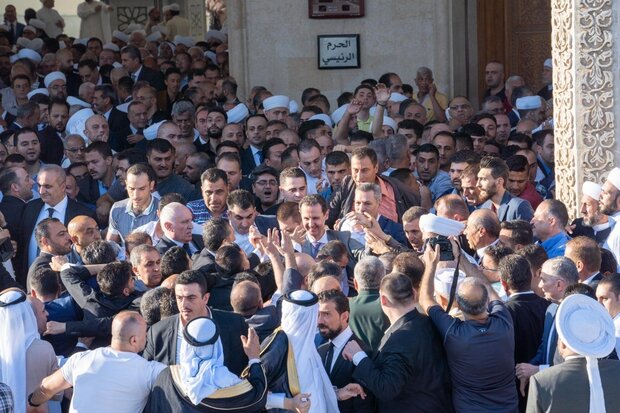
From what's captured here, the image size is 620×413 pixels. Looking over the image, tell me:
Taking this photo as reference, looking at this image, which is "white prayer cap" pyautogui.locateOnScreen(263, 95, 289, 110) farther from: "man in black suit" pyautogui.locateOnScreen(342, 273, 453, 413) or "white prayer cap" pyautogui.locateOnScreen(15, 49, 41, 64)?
"man in black suit" pyautogui.locateOnScreen(342, 273, 453, 413)

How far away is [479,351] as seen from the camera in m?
7.06

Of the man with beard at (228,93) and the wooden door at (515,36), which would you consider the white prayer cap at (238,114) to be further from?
the wooden door at (515,36)

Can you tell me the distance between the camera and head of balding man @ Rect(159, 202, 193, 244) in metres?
9.30

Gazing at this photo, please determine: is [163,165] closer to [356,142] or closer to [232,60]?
[356,142]

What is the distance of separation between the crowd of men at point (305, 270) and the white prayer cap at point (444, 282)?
0.07 feet

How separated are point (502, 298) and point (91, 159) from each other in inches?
193

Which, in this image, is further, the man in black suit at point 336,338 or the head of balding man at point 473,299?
the man in black suit at point 336,338

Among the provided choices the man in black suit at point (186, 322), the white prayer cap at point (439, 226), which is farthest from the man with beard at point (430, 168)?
the man in black suit at point (186, 322)

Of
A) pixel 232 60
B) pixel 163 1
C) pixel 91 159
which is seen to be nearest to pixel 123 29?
pixel 163 1

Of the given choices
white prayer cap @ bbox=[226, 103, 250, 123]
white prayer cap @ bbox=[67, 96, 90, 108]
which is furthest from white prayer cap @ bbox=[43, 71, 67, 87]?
white prayer cap @ bbox=[226, 103, 250, 123]

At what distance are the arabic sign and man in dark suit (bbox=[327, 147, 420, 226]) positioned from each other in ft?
18.1

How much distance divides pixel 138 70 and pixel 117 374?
1066 cm

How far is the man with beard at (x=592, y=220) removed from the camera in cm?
954

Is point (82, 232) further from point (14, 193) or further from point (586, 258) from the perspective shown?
point (586, 258)
